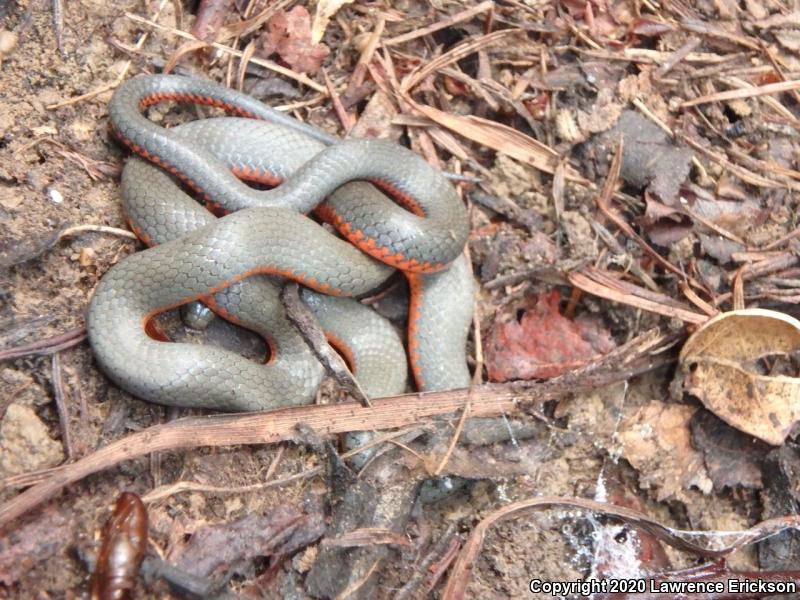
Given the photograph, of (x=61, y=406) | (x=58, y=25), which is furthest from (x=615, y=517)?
(x=58, y=25)

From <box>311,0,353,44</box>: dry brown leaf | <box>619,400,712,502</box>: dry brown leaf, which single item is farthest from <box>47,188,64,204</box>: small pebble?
<box>619,400,712,502</box>: dry brown leaf

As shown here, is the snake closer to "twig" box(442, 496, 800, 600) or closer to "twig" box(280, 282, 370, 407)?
"twig" box(280, 282, 370, 407)

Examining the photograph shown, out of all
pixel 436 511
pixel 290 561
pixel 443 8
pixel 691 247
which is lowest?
A: pixel 436 511

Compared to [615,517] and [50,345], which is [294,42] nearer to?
[50,345]

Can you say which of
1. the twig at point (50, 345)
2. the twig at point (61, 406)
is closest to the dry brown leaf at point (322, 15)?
the twig at point (50, 345)

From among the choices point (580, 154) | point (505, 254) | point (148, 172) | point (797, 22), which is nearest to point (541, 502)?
point (505, 254)

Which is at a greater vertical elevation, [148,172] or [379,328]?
[148,172]

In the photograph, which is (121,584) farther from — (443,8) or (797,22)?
(797,22)
